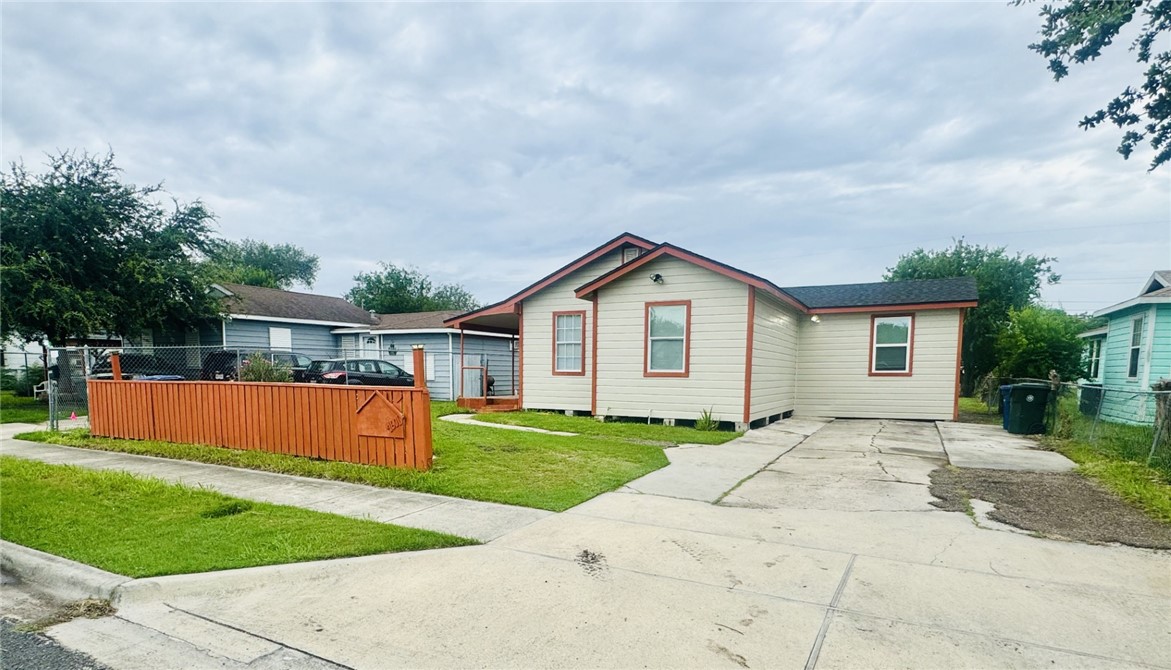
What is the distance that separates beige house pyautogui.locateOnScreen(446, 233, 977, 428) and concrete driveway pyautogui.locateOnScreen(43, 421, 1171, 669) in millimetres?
5932

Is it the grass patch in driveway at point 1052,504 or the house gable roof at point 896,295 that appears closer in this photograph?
the grass patch in driveway at point 1052,504

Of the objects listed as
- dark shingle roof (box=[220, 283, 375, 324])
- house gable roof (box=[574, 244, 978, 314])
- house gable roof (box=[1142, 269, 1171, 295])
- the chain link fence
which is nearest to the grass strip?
the chain link fence

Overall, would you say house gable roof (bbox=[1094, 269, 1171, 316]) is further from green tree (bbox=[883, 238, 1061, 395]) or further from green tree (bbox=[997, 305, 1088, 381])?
green tree (bbox=[883, 238, 1061, 395])

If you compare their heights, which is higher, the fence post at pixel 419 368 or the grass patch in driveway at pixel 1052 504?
the fence post at pixel 419 368

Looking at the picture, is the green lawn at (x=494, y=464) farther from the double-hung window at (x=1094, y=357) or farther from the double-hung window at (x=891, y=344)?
the double-hung window at (x=1094, y=357)

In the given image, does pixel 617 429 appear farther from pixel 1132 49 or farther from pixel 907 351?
pixel 1132 49

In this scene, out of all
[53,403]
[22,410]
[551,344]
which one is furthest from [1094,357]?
[22,410]

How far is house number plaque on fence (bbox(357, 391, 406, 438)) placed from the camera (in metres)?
6.26

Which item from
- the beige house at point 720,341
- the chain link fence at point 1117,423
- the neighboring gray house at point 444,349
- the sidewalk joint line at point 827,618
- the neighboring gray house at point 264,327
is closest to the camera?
the sidewalk joint line at point 827,618

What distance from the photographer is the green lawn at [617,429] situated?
914cm

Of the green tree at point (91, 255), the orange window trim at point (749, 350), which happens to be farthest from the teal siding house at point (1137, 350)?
the green tree at point (91, 255)

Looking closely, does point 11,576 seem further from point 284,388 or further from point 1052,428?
point 1052,428

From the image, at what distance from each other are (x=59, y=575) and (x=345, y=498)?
212cm

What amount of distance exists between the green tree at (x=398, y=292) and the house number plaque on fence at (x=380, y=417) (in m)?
37.6
